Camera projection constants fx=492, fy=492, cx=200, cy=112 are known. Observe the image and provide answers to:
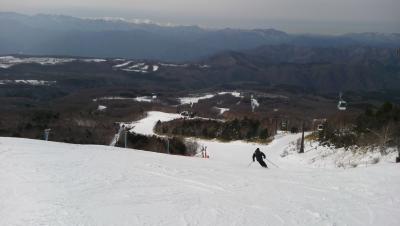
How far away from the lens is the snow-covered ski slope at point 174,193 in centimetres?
1061

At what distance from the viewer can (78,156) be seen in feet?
60.8

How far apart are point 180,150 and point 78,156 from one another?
24.6m

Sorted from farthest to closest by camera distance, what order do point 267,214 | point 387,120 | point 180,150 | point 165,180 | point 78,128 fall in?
point 78,128 < point 180,150 < point 387,120 < point 165,180 < point 267,214

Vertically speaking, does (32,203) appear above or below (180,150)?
above

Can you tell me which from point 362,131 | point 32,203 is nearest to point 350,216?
point 32,203

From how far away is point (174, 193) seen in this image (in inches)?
517

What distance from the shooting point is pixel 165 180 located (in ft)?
49.0

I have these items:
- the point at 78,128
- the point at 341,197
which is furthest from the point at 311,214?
the point at 78,128

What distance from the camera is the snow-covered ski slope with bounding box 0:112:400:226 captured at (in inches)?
418

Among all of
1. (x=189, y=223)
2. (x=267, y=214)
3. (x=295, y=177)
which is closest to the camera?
(x=189, y=223)

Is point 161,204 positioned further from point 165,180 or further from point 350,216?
point 350,216

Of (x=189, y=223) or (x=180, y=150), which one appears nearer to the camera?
(x=189, y=223)

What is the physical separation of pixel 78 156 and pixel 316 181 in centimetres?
876

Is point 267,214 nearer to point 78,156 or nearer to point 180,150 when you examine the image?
point 78,156
